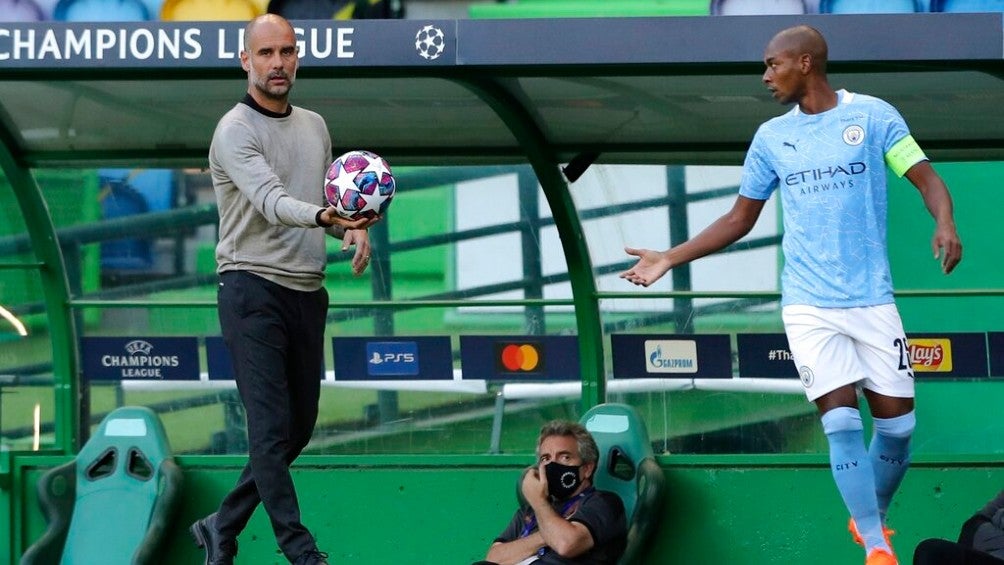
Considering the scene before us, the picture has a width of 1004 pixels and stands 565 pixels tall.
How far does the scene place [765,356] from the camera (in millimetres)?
7504

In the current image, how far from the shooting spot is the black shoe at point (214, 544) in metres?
5.51

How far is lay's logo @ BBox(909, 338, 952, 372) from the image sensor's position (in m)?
7.37

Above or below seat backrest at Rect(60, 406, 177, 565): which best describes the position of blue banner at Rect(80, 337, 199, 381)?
above

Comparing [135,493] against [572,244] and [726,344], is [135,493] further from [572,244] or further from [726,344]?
[726,344]

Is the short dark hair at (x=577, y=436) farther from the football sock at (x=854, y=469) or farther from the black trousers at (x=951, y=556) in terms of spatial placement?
the black trousers at (x=951, y=556)

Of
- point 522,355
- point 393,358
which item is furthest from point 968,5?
point 393,358

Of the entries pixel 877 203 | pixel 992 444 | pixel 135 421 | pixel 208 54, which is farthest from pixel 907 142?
pixel 135 421

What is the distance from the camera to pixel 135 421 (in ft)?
23.6

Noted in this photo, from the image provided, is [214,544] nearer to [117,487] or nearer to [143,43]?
[117,487]

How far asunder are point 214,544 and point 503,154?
268 centimetres

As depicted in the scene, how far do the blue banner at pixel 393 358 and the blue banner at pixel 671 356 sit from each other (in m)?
0.79

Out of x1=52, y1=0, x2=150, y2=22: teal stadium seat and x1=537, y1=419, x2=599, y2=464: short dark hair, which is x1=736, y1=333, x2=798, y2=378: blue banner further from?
x1=52, y1=0, x2=150, y2=22: teal stadium seat

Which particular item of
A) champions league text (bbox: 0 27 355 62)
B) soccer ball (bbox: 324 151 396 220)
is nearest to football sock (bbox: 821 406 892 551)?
soccer ball (bbox: 324 151 396 220)

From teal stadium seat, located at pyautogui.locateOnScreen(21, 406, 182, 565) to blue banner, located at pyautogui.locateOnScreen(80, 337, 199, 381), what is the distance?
0.68 metres
